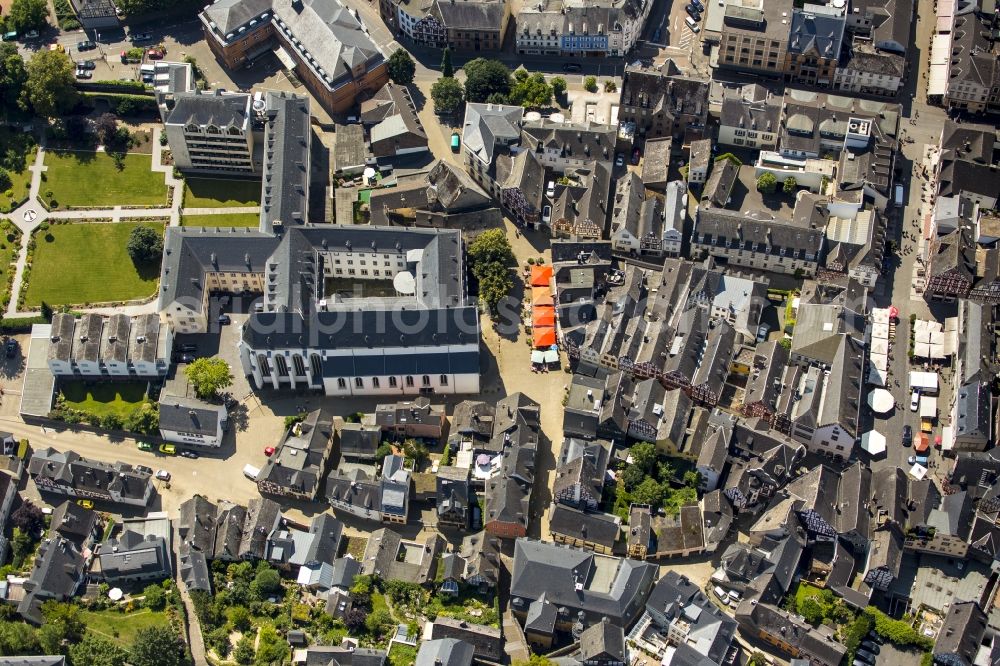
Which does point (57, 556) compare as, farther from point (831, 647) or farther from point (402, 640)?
point (831, 647)

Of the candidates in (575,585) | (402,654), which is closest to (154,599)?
(402,654)

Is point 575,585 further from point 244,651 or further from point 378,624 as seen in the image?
point 244,651

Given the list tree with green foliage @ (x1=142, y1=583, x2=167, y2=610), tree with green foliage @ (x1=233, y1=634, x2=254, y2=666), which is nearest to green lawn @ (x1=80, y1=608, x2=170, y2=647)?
tree with green foliage @ (x1=142, y1=583, x2=167, y2=610)

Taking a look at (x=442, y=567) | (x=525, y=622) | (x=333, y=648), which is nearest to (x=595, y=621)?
(x=525, y=622)

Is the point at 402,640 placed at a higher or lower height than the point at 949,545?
lower

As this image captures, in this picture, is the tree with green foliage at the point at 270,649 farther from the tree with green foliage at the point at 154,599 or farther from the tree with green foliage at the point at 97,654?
the tree with green foliage at the point at 97,654

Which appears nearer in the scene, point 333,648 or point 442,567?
point 333,648
